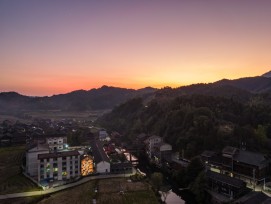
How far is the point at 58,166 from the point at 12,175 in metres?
7.65

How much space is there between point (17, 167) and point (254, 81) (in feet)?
516

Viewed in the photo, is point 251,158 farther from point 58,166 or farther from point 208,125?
point 58,166

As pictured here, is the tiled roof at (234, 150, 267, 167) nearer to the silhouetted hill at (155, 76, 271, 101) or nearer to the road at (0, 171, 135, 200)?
the road at (0, 171, 135, 200)

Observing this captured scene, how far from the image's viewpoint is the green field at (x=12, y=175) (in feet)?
113

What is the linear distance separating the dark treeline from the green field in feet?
86.2

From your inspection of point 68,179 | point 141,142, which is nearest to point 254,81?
point 141,142

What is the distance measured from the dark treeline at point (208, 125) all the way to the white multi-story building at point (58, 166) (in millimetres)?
19414

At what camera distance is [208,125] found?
165 ft

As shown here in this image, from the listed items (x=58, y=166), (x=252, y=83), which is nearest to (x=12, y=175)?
(x=58, y=166)

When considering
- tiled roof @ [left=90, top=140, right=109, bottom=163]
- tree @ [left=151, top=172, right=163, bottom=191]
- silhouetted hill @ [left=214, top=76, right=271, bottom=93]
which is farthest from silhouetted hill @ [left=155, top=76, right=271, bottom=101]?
tree @ [left=151, top=172, right=163, bottom=191]

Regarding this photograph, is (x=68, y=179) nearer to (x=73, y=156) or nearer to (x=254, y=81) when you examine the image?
(x=73, y=156)

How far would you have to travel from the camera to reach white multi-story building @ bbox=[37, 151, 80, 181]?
124 ft

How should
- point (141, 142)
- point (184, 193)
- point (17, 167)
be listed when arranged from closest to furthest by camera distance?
point (184, 193), point (17, 167), point (141, 142)

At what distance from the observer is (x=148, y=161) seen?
5253 cm
